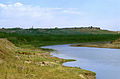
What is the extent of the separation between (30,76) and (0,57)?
9121 millimetres

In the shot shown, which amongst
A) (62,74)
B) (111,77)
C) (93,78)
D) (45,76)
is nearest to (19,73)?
(45,76)

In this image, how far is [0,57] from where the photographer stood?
30.4 m

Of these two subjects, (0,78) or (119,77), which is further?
(119,77)

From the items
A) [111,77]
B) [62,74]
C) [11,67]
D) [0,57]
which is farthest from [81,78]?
[0,57]

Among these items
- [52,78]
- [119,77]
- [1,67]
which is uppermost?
[1,67]

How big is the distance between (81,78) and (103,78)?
18.0 ft

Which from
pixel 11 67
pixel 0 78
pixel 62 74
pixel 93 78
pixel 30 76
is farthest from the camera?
pixel 93 78

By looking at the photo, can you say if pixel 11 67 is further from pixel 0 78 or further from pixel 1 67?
pixel 0 78

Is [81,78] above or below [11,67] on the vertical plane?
below

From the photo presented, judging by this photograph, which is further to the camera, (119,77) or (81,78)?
(119,77)

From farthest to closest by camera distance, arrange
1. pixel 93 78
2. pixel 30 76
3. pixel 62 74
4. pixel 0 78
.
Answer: pixel 93 78 < pixel 62 74 < pixel 30 76 < pixel 0 78

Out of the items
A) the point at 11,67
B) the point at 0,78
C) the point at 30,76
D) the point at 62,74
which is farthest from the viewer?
the point at 62,74

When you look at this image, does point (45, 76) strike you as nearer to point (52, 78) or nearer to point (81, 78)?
point (52, 78)

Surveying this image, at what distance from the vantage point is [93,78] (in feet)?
98.7
